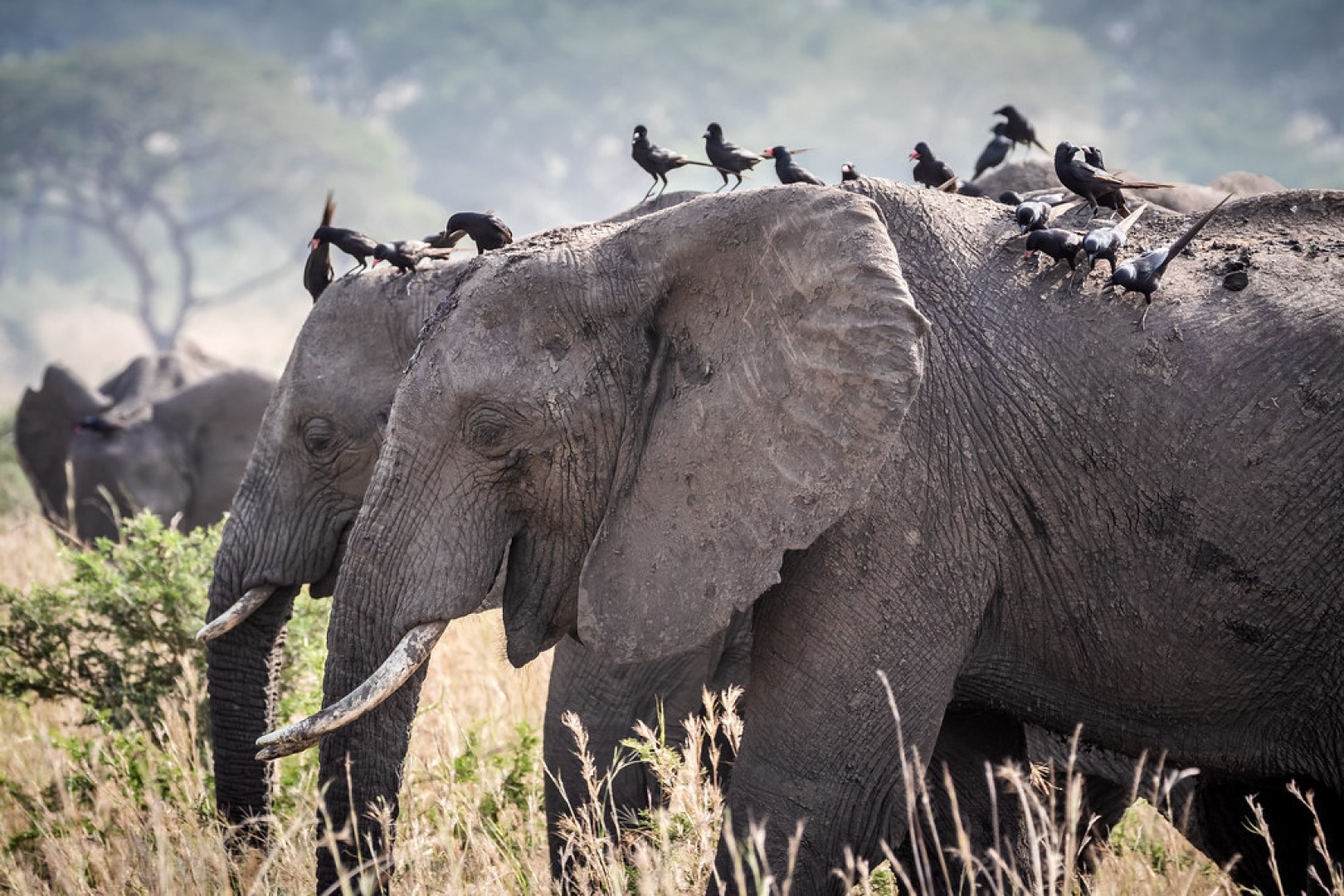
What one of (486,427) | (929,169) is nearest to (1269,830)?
(486,427)

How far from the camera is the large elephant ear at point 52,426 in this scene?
12883 millimetres

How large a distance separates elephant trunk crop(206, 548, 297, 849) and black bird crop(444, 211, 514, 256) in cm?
142

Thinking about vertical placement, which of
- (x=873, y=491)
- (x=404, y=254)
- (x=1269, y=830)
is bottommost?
(x=1269, y=830)

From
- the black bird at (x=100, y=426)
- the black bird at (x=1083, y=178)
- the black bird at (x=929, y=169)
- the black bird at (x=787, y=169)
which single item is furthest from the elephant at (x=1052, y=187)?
the black bird at (x=100, y=426)

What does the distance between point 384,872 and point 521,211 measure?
79139 millimetres

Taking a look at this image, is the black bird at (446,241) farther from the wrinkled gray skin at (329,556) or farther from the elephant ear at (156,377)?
the elephant ear at (156,377)

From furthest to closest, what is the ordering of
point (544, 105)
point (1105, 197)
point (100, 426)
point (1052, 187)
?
point (544, 105), point (100, 426), point (1052, 187), point (1105, 197)

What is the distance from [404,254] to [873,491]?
272 cm

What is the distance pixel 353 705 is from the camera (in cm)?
363

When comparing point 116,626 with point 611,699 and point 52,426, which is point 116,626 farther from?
point 52,426

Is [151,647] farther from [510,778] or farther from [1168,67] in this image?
[1168,67]

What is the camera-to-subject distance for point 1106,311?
370 cm

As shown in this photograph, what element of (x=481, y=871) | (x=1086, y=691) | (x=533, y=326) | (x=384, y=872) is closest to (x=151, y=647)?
(x=481, y=871)

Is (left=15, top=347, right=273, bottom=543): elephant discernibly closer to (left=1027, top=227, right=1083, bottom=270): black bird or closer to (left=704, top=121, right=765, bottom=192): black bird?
(left=704, top=121, right=765, bottom=192): black bird
